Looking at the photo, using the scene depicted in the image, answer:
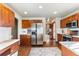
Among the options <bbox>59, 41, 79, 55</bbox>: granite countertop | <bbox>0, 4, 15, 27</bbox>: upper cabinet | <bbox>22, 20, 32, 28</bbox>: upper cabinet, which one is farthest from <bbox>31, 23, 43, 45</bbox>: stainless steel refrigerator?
<bbox>59, 41, 79, 55</bbox>: granite countertop

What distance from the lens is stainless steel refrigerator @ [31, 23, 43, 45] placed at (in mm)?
9148

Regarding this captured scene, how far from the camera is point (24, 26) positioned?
31.4 feet

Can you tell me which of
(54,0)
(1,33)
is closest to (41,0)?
(54,0)

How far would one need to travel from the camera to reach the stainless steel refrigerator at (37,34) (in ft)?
30.0

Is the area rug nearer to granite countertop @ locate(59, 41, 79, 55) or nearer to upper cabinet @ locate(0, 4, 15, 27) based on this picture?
upper cabinet @ locate(0, 4, 15, 27)

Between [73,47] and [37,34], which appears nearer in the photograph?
[73,47]

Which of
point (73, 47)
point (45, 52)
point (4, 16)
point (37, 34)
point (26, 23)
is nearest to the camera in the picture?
point (73, 47)

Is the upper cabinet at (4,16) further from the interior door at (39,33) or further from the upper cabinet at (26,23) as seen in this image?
the upper cabinet at (26,23)

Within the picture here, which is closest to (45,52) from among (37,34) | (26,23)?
(37,34)

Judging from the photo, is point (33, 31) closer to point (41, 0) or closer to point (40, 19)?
point (40, 19)

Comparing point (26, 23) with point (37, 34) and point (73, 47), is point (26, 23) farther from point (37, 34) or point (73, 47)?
point (73, 47)

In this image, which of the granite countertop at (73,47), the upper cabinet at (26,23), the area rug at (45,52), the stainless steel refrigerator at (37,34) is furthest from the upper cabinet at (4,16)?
Answer: the upper cabinet at (26,23)

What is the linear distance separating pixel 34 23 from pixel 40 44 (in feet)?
5.20

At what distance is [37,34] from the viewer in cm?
923
